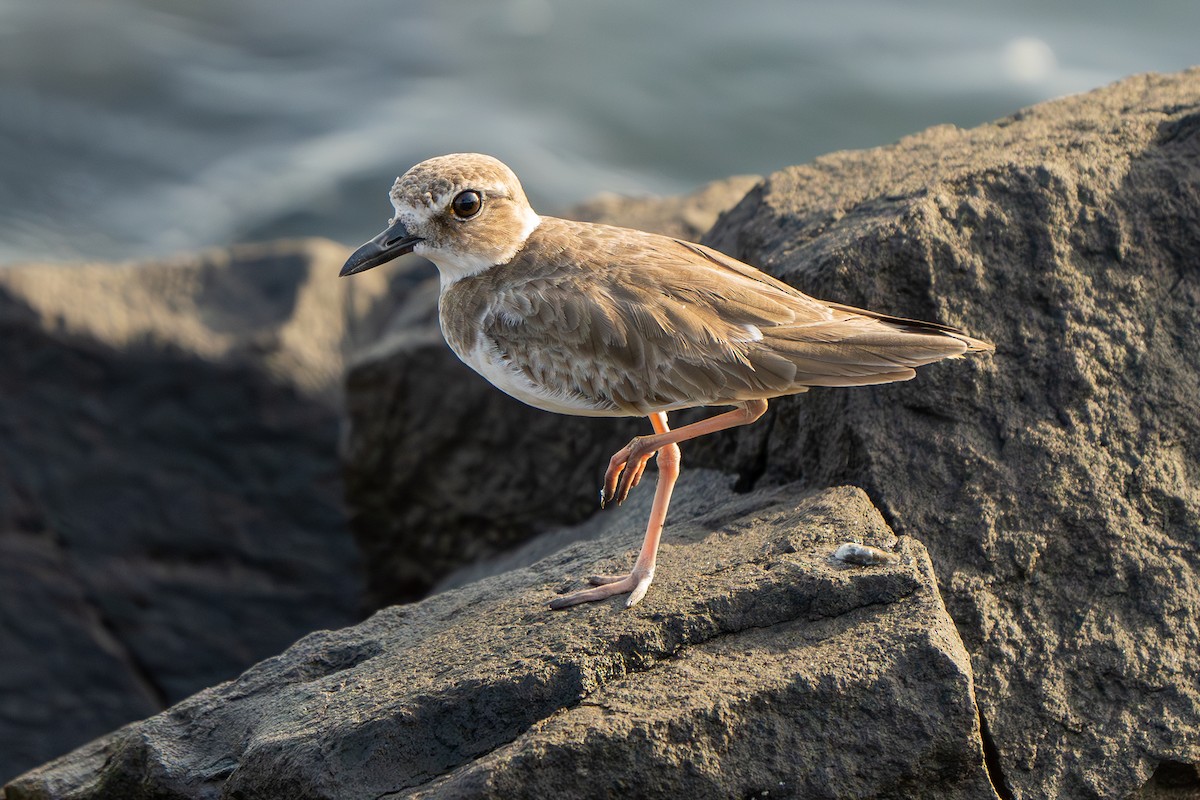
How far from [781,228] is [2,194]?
14.0 meters

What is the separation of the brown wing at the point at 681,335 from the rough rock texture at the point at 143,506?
18.5 feet

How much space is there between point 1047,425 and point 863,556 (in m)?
1.30

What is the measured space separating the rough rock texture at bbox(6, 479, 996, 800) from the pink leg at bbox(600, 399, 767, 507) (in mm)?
428

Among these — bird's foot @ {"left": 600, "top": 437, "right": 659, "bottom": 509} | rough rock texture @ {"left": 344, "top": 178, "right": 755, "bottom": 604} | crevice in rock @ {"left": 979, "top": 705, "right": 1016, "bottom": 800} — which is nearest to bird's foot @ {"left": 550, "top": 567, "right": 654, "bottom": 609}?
bird's foot @ {"left": 600, "top": 437, "right": 659, "bottom": 509}

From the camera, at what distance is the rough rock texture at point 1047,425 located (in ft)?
16.6

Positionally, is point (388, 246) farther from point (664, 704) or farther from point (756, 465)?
point (664, 704)

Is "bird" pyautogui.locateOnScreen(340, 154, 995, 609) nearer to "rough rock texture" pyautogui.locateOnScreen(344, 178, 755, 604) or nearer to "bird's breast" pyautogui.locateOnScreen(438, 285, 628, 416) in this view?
"bird's breast" pyautogui.locateOnScreen(438, 285, 628, 416)

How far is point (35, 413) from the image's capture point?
33.7ft

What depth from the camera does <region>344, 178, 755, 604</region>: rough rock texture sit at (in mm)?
8984

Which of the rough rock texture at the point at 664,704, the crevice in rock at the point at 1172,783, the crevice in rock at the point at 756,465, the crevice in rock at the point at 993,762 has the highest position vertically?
the crevice in rock at the point at 756,465

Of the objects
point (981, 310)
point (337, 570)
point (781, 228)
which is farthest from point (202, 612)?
point (981, 310)

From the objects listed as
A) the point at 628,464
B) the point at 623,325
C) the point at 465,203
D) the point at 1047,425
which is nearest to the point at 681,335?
the point at 623,325

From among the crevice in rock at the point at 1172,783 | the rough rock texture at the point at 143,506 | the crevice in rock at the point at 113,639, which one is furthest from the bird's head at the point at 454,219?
the crevice in rock at the point at 113,639

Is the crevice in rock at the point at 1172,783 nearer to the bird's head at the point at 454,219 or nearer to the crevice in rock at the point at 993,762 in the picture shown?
the crevice in rock at the point at 993,762
